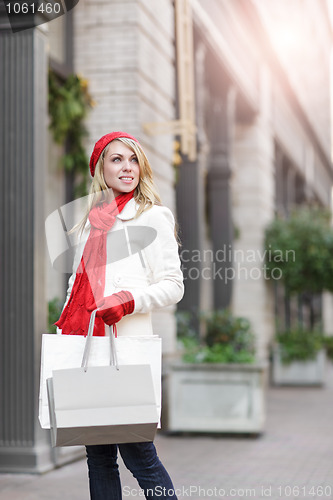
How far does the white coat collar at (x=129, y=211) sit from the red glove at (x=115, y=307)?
34cm

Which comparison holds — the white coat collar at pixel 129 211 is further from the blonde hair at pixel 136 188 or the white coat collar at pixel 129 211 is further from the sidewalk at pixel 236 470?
the sidewalk at pixel 236 470

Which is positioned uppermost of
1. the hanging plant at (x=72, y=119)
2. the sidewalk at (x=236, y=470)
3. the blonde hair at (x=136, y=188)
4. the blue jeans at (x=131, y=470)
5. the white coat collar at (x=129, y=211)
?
the hanging plant at (x=72, y=119)

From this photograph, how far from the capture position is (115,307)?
292 centimetres

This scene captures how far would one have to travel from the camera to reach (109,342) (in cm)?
294

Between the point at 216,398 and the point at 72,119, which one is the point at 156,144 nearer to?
the point at 72,119

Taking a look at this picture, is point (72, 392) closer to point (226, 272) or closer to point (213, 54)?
point (213, 54)

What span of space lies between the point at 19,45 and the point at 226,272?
7.59 m

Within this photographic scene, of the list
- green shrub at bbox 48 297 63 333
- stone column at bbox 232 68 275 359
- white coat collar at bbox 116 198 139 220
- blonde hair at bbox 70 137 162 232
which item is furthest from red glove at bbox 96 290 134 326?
stone column at bbox 232 68 275 359

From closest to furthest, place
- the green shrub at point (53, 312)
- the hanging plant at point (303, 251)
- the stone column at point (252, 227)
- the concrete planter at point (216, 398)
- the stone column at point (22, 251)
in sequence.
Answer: the stone column at point (22, 251) → the green shrub at point (53, 312) → the concrete planter at point (216, 398) → the hanging plant at point (303, 251) → the stone column at point (252, 227)

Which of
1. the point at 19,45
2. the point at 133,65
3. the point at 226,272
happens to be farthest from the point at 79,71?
the point at 226,272

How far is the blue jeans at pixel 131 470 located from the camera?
3.04 meters

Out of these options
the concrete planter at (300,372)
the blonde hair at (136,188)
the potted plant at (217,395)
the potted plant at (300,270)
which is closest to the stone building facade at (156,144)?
the potted plant at (300,270)

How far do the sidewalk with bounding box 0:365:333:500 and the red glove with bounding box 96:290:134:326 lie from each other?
7.77ft

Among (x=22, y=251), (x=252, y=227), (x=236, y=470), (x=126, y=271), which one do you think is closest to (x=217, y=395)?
(x=236, y=470)
